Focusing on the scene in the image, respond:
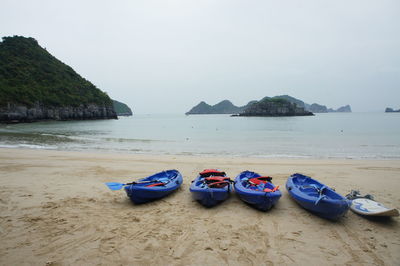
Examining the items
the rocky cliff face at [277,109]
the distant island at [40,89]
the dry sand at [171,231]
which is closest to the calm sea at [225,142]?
the dry sand at [171,231]

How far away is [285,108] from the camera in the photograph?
121m

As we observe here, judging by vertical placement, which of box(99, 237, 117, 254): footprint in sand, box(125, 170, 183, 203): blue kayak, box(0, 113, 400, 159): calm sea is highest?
box(125, 170, 183, 203): blue kayak

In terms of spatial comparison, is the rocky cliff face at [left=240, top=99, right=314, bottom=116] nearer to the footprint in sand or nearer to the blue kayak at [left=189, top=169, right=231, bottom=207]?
the blue kayak at [left=189, top=169, right=231, bottom=207]

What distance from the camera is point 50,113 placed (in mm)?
58688

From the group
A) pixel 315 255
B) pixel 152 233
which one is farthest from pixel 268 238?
pixel 152 233

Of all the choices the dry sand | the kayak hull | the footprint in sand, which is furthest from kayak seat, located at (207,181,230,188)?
the footprint in sand

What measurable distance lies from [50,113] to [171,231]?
227ft

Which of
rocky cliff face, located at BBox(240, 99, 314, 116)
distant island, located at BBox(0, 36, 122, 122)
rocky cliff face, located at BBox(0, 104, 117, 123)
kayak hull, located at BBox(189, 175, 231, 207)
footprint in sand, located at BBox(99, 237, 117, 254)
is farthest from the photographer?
rocky cliff face, located at BBox(240, 99, 314, 116)

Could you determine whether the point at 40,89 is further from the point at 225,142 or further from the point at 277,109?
the point at 277,109

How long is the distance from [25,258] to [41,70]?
278 feet

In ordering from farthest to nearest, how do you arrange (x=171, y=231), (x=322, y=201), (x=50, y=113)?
(x=50, y=113)
(x=322, y=201)
(x=171, y=231)

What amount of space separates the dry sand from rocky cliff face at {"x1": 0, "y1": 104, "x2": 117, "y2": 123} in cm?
5310

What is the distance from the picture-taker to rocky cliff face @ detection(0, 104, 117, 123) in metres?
46.0

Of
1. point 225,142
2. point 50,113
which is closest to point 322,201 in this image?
point 225,142
